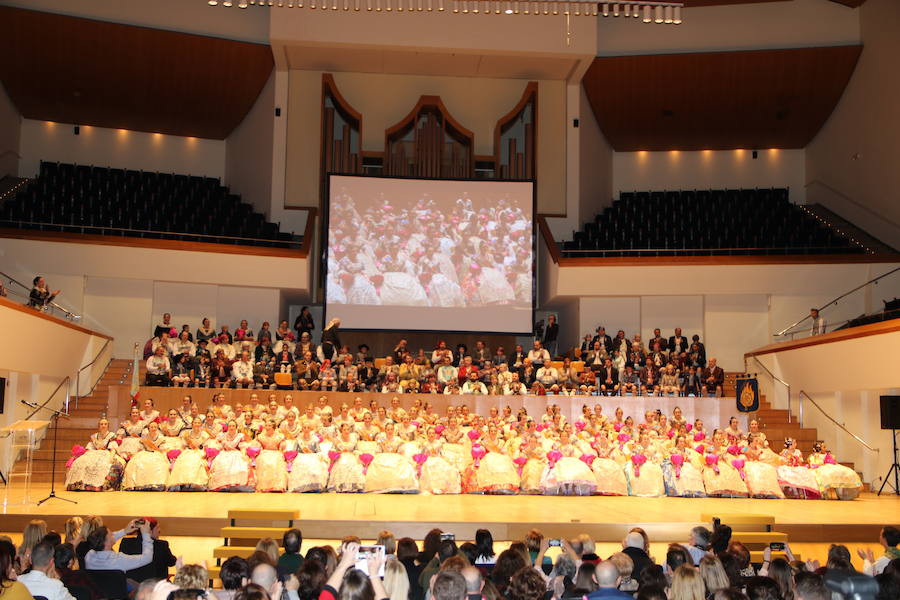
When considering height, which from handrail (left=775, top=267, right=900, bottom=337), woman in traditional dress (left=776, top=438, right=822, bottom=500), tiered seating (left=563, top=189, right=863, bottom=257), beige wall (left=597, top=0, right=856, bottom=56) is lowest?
woman in traditional dress (left=776, top=438, right=822, bottom=500)

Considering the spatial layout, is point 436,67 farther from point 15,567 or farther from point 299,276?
point 15,567

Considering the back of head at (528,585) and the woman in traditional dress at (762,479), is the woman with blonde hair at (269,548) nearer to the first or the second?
the back of head at (528,585)

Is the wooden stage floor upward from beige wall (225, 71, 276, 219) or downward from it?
downward

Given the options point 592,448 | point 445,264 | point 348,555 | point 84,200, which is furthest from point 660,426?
point 84,200

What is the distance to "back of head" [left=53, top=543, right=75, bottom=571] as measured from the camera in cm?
584

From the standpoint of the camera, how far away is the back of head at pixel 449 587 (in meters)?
4.46

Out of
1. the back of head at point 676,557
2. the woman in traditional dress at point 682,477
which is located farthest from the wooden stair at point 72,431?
the back of head at point 676,557

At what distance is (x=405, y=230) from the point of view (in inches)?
880

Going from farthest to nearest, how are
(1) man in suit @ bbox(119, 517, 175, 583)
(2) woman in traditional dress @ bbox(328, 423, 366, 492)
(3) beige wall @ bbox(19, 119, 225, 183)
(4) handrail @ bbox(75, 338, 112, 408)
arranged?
(3) beige wall @ bbox(19, 119, 225, 183)
(4) handrail @ bbox(75, 338, 112, 408)
(2) woman in traditional dress @ bbox(328, 423, 366, 492)
(1) man in suit @ bbox(119, 517, 175, 583)

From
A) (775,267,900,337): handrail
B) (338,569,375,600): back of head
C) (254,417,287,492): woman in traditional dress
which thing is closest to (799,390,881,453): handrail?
(775,267,900,337): handrail

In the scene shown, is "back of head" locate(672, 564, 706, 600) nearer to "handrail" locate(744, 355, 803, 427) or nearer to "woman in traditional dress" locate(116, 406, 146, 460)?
"woman in traditional dress" locate(116, 406, 146, 460)

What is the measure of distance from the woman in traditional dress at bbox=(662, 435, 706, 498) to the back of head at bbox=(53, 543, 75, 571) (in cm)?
1017

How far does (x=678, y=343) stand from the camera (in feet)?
68.5

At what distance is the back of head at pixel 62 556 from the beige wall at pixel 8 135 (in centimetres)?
2002
